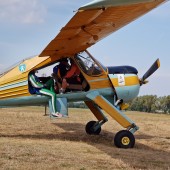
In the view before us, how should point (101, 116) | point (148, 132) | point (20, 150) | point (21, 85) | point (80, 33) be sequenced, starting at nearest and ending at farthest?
point (20, 150) < point (80, 33) < point (21, 85) < point (101, 116) < point (148, 132)

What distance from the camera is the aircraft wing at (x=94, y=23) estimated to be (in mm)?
6695

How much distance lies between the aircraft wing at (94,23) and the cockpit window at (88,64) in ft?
0.72

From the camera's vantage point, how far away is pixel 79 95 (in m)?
10.8

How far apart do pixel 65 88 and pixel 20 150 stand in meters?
3.34

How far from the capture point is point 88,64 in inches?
427

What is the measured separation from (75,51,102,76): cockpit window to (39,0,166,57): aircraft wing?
0.72 ft

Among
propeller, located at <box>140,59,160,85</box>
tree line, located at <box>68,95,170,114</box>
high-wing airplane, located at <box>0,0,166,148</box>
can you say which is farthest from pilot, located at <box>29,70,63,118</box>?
tree line, located at <box>68,95,170,114</box>

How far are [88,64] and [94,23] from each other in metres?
2.35

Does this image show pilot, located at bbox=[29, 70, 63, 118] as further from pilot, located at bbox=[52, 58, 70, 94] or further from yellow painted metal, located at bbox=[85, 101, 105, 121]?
yellow painted metal, located at bbox=[85, 101, 105, 121]

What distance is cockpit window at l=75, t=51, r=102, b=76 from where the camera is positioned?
10.7 metres

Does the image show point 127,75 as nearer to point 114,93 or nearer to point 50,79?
point 114,93

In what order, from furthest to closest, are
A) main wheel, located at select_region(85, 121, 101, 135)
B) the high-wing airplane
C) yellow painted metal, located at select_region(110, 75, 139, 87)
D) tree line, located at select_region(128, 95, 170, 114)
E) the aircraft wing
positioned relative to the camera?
tree line, located at select_region(128, 95, 170, 114) < main wheel, located at select_region(85, 121, 101, 135) < yellow painted metal, located at select_region(110, 75, 139, 87) < the high-wing airplane < the aircraft wing

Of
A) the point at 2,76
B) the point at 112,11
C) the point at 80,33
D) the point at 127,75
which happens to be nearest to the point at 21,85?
the point at 2,76

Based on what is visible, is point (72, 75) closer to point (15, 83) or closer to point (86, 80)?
point (86, 80)
